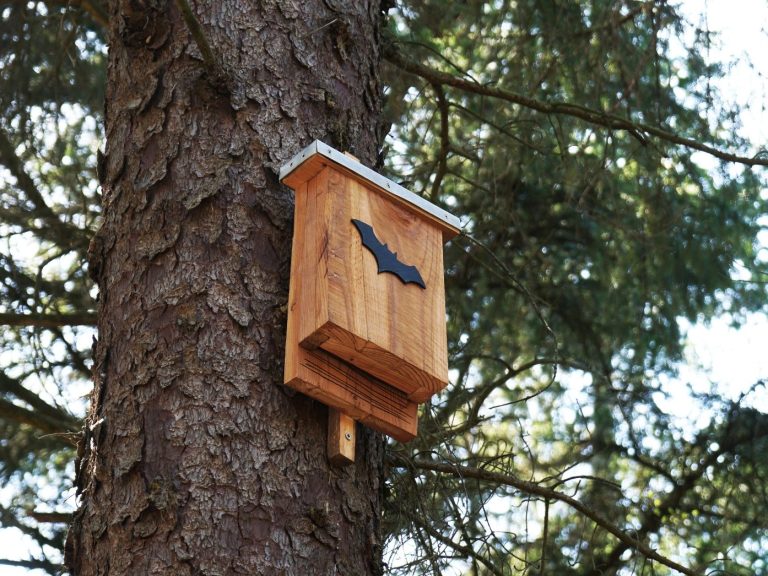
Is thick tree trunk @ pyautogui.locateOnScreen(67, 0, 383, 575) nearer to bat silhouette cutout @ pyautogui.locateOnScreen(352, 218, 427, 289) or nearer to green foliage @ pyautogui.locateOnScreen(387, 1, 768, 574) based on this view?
bat silhouette cutout @ pyautogui.locateOnScreen(352, 218, 427, 289)

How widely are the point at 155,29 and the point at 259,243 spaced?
54cm

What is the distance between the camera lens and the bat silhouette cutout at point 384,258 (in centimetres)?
197

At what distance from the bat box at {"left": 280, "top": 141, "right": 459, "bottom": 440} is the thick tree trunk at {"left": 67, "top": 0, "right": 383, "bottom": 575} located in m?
0.05

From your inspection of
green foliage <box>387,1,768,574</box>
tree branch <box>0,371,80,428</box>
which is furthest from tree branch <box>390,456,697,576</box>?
tree branch <box>0,371,80,428</box>

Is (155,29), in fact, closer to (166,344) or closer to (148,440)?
(166,344)

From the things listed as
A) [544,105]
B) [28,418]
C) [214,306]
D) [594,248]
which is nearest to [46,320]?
[28,418]

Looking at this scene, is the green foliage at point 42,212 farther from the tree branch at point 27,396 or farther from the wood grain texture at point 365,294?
the wood grain texture at point 365,294

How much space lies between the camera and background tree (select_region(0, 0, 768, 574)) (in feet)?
7.27

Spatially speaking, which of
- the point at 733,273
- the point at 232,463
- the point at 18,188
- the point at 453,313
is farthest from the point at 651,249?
the point at 232,463

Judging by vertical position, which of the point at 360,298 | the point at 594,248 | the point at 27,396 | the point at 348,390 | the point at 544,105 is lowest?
the point at 348,390

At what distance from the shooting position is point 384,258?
1.99 m

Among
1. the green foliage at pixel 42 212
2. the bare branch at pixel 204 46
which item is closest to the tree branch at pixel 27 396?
the green foliage at pixel 42 212

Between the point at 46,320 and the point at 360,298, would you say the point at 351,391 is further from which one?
the point at 46,320

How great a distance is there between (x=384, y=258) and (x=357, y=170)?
0.16m
